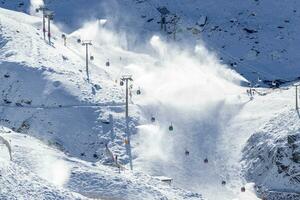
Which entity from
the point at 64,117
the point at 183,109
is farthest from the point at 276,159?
the point at 64,117

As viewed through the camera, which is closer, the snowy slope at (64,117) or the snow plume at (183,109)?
the snowy slope at (64,117)

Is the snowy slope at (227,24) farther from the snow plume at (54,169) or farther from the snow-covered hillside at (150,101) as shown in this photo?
the snow plume at (54,169)

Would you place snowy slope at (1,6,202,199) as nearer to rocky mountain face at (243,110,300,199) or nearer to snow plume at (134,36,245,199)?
snow plume at (134,36,245,199)

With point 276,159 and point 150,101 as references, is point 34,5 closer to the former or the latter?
point 150,101

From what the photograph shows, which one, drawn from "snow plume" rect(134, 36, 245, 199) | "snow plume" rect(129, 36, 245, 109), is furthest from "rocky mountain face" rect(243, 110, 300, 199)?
"snow plume" rect(129, 36, 245, 109)

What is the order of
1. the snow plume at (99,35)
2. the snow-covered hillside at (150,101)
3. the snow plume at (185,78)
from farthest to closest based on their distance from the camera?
1. the snow plume at (99,35)
2. the snow plume at (185,78)
3. the snow-covered hillside at (150,101)

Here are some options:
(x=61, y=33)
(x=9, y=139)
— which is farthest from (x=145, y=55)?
(x=9, y=139)

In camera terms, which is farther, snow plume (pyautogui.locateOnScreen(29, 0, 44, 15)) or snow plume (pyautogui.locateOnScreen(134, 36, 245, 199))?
snow plume (pyautogui.locateOnScreen(29, 0, 44, 15))

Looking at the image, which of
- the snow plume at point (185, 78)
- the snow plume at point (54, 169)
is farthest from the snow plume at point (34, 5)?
the snow plume at point (54, 169)

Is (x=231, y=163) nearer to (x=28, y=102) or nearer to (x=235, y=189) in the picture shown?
(x=235, y=189)
